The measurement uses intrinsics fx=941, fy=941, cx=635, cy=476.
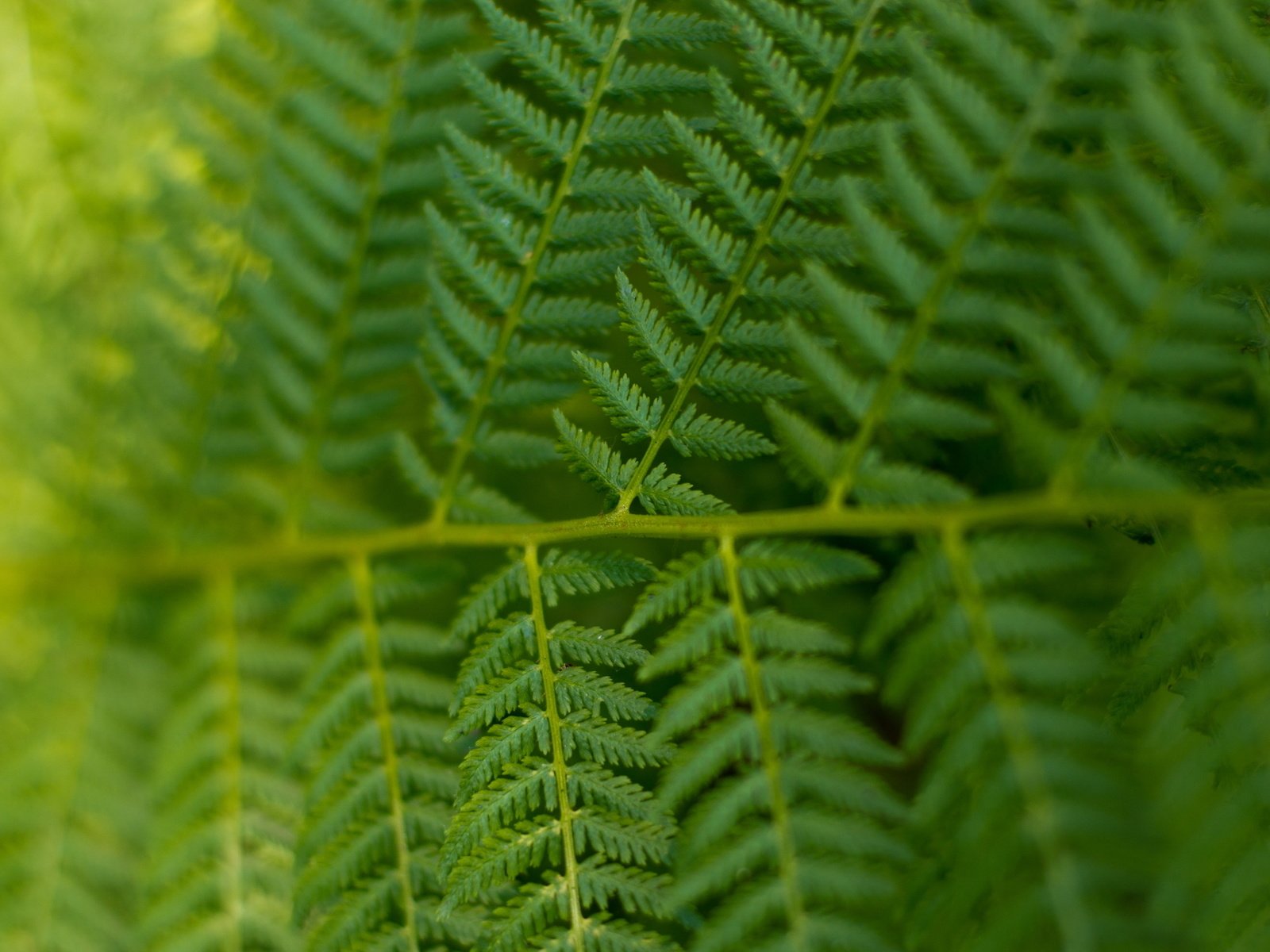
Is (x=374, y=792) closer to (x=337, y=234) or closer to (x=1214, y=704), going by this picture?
(x=337, y=234)

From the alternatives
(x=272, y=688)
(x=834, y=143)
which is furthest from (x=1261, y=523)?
(x=272, y=688)

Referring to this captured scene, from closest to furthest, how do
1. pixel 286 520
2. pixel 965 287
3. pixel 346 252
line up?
pixel 965 287
pixel 346 252
pixel 286 520

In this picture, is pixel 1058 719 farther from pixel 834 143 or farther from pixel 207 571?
pixel 207 571

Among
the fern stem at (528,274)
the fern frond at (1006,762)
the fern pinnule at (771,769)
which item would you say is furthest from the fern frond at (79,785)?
the fern frond at (1006,762)

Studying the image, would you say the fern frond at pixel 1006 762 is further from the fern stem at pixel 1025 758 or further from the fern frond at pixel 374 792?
the fern frond at pixel 374 792

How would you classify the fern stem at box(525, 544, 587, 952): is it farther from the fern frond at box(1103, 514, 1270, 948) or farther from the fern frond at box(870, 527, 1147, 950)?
the fern frond at box(1103, 514, 1270, 948)

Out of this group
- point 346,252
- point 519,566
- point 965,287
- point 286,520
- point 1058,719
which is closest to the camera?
point 1058,719

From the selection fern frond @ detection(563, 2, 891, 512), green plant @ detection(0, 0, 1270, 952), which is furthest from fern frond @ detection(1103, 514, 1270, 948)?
fern frond @ detection(563, 2, 891, 512)
